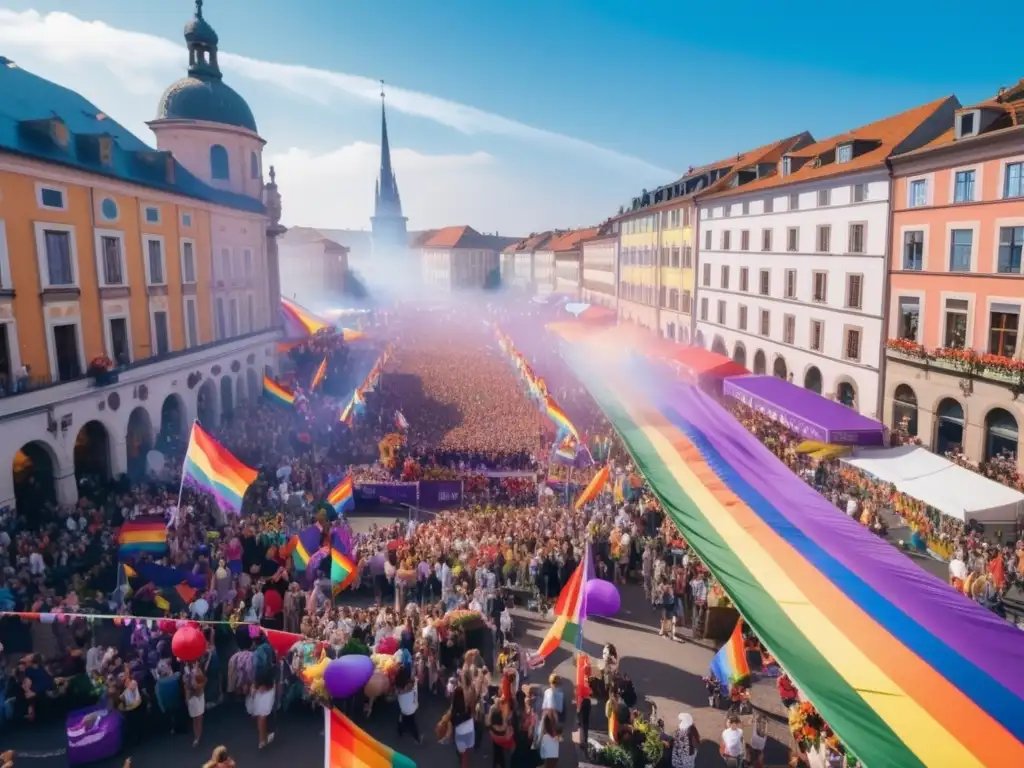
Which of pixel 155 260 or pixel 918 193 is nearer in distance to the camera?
pixel 918 193

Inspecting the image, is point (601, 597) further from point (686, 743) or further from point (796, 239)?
point (796, 239)

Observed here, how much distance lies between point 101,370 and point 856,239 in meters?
31.0

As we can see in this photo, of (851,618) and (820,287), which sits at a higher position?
(820,287)

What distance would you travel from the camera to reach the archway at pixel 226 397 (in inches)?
1428

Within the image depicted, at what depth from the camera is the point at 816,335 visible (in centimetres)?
3506

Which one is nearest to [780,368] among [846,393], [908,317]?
[846,393]

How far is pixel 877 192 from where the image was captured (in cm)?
3066

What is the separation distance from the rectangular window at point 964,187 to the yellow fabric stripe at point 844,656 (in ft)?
67.7

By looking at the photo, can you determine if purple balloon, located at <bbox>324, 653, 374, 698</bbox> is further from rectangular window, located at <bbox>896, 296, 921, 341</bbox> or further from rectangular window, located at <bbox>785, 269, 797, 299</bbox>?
rectangular window, located at <bbox>785, 269, 797, 299</bbox>

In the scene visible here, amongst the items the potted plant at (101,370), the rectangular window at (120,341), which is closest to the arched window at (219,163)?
the rectangular window at (120,341)

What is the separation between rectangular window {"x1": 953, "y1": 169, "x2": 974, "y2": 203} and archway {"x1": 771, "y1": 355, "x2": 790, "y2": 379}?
13.2 m

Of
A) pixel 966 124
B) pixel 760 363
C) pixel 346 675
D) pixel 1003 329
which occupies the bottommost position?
pixel 346 675

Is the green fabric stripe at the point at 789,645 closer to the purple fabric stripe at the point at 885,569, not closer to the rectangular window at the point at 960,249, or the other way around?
the purple fabric stripe at the point at 885,569

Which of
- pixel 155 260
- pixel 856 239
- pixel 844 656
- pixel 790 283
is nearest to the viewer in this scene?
pixel 844 656
